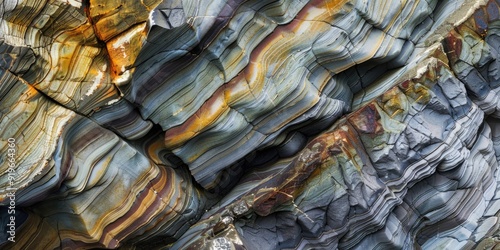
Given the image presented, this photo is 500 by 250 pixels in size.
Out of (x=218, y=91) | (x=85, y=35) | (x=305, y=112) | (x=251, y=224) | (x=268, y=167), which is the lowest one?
(x=251, y=224)

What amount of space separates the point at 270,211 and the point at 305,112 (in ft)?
3.17

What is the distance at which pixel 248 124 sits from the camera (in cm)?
611

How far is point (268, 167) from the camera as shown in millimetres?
6492

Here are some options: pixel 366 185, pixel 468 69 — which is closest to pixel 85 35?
pixel 366 185

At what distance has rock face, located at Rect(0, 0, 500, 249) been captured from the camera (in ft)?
18.5

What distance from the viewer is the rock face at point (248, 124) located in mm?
5648

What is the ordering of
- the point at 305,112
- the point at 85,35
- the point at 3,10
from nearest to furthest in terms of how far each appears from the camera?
1. the point at 3,10
2. the point at 85,35
3. the point at 305,112

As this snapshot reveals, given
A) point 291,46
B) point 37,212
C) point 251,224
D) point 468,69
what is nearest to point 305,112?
point 291,46

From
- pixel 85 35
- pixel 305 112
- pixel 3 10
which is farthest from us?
pixel 305 112

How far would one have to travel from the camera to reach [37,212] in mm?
6000

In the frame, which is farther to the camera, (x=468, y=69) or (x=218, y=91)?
(x=468, y=69)

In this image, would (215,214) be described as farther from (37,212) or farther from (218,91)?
(37,212)

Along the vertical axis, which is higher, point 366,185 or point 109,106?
point 109,106

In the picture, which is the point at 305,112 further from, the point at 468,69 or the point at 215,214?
the point at 468,69
